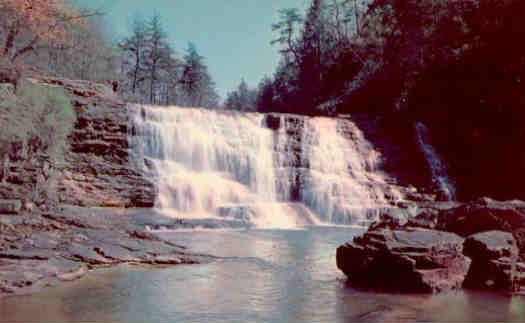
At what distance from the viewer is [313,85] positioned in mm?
42250

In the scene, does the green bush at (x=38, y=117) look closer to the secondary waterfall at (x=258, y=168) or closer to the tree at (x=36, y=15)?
the tree at (x=36, y=15)

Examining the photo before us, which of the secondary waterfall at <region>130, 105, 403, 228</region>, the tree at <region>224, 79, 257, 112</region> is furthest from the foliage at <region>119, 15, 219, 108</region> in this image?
the secondary waterfall at <region>130, 105, 403, 228</region>

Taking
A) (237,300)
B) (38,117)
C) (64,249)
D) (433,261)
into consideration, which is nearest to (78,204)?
(38,117)

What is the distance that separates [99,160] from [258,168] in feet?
19.8

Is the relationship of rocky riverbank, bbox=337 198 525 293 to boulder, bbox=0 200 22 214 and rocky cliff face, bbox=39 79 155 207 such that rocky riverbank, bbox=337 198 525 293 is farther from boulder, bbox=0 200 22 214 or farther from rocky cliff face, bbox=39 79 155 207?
rocky cliff face, bbox=39 79 155 207

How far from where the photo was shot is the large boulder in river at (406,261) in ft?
23.2

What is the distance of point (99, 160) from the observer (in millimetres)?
17469

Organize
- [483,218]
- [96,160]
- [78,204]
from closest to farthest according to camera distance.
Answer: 1. [483,218]
2. [78,204]
3. [96,160]

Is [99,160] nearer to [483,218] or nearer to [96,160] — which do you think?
[96,160]

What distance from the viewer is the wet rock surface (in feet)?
23.1

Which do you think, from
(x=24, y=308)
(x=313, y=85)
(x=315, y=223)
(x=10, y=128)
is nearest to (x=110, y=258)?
(x=24, y=308)

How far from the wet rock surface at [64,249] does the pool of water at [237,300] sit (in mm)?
363

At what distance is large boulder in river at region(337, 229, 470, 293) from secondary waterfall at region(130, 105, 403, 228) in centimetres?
858

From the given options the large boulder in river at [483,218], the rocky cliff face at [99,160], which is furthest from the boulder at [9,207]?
the large boulder in river at [483,218]
